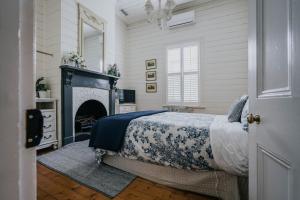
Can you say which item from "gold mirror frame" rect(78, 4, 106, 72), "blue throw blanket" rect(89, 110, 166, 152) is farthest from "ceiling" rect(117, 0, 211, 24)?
"blue throw blanket" rect(89, 110, 166, 152)

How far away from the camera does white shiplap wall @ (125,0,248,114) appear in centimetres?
370

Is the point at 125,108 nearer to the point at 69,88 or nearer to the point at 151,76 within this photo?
the point at 151,76

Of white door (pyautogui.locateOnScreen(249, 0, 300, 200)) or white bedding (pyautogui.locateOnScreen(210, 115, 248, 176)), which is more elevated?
white door (pyautogui.locateOnScreen(249, 0, 300, 200))

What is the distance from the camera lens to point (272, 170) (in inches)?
25.4

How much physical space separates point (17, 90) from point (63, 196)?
61.6 inches

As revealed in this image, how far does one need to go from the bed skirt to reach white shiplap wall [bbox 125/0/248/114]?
8.96 ft

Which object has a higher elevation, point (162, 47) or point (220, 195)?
point (162, 47)

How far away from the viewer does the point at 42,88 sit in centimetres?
284

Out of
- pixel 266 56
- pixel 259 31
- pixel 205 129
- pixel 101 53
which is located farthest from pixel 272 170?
pixel 101 53

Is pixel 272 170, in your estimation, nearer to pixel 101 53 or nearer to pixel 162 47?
pixel 101 53

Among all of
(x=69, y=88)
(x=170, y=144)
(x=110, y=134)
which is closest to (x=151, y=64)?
(x=69, y=88)

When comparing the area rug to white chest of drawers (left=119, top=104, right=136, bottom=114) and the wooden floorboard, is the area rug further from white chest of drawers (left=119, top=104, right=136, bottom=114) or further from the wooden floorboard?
white chest of drawers (left=119, top=104, right=136, bottom=114)

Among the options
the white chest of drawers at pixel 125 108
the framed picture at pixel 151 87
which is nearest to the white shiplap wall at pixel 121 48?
the white chest of drawers at pixel 125 108

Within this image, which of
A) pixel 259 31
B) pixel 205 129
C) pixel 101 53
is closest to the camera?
pixel 259 31
